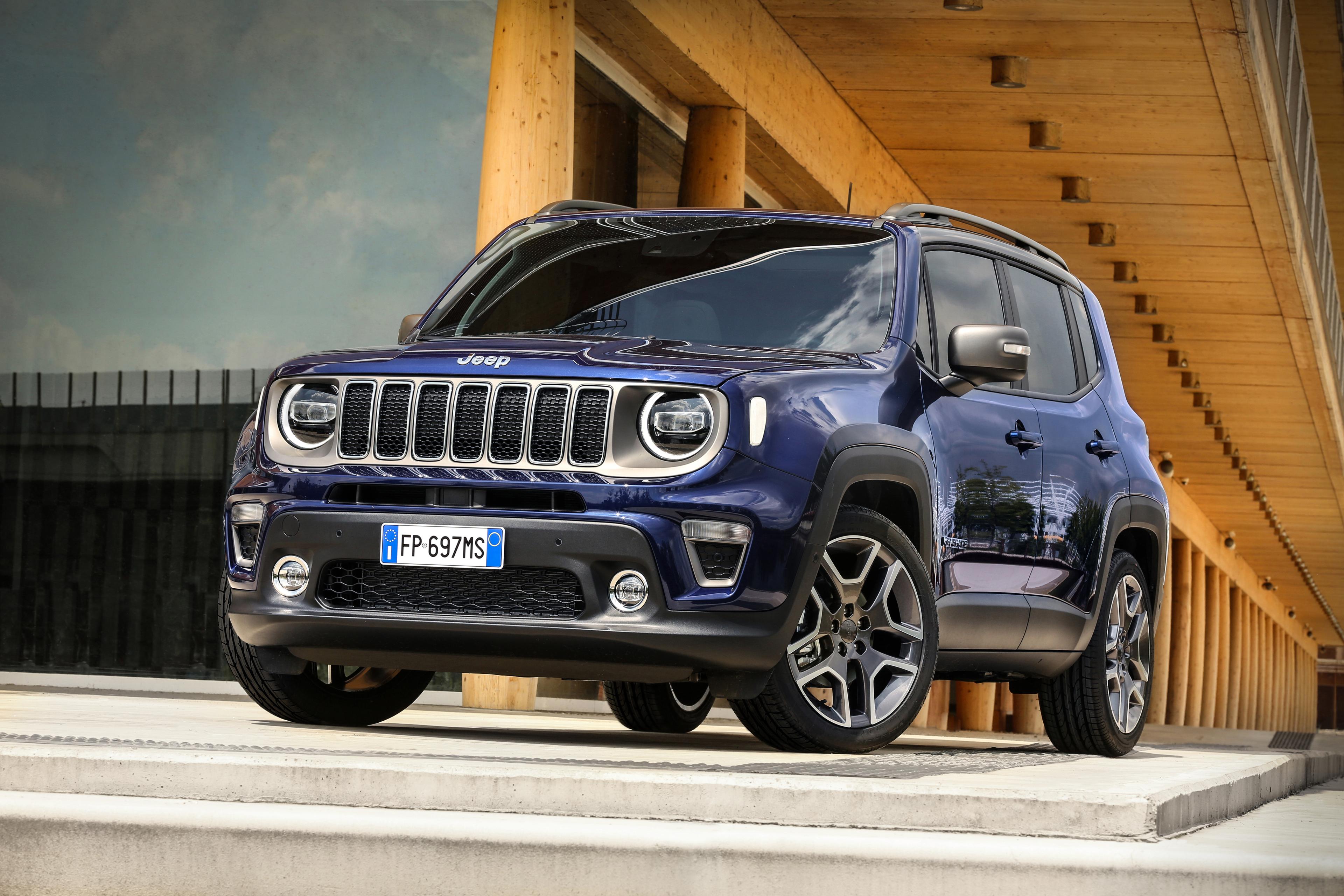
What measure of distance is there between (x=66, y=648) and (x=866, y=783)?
971cm

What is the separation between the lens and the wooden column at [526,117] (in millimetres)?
10398

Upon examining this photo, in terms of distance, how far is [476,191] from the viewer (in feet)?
40.8

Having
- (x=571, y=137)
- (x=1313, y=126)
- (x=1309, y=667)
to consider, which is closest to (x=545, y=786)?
(x=571, y=137)

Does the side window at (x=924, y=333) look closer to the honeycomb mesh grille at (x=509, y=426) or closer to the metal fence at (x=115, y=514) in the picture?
the honeycomb mesh grille at (x=509, y=426)

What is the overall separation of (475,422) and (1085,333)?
3353mm

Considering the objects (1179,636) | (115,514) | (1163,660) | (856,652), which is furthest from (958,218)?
(1179,636)

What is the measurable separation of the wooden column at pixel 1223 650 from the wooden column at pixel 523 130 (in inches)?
1690

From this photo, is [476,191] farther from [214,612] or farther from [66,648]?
[66,648]

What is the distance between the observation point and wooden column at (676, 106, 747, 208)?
46.1ft

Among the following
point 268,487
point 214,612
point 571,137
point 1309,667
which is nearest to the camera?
point 268,487

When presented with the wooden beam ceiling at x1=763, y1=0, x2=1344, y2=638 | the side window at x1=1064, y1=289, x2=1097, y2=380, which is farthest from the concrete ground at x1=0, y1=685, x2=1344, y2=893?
the wooden beam ceiling at x1=763, y1=0, x2=1344, y2=638

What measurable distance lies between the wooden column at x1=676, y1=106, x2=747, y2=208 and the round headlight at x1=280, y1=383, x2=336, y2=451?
8457mm

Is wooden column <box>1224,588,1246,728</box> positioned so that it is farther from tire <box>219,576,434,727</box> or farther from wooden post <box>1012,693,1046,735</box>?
tire <box>219,576,434,727</box>

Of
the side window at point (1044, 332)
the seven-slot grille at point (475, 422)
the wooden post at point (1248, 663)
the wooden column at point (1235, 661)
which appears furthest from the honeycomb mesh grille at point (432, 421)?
the wooden post at point (1248, 663)
